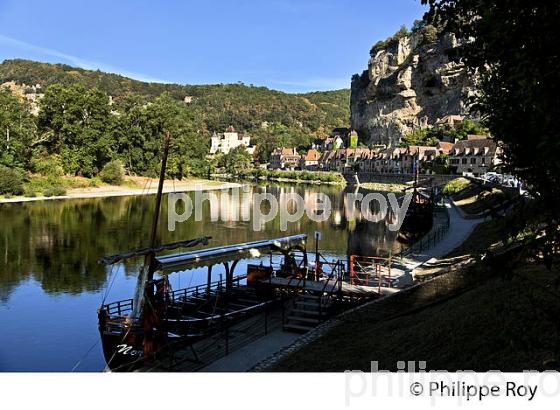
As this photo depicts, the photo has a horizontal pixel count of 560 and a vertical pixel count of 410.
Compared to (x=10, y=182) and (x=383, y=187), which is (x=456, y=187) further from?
(x=10, y=182)

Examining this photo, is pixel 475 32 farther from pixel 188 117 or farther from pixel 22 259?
pixel 188 117

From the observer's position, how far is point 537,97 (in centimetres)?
469

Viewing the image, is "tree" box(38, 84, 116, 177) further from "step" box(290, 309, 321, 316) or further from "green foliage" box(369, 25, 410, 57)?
"green foliage" box(369, 25, 410, 57)

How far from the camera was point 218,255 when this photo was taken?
1391cm

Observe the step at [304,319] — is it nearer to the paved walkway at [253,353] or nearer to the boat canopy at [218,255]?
the paved walkway at [253,353]

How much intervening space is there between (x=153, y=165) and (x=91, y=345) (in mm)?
67588

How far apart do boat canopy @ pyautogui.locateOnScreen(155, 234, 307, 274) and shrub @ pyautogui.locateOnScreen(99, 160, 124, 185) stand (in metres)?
57.3

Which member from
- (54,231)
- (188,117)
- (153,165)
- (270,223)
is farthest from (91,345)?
(188,117)

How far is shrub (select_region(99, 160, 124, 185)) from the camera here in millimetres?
69938

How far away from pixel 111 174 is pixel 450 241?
180 feet

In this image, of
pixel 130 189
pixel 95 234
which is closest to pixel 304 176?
pixel 130 189

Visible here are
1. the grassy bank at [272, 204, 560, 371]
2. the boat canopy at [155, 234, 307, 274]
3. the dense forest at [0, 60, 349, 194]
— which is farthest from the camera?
the dense forest at [0, 60, 349, 194]

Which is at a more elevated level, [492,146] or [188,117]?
[188,117]

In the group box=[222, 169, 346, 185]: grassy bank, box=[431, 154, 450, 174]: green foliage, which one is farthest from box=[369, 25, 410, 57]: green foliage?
box=[431, 154, 450, 174]: green foliage
